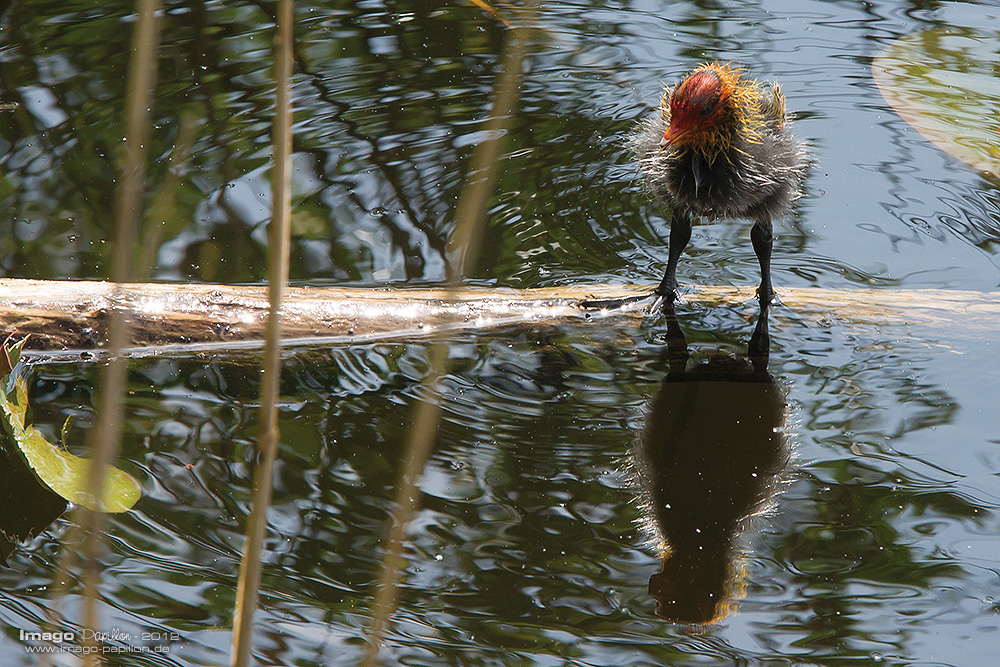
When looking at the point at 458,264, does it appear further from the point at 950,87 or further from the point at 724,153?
the point at 950,87

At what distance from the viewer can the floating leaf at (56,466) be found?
1.93 metres

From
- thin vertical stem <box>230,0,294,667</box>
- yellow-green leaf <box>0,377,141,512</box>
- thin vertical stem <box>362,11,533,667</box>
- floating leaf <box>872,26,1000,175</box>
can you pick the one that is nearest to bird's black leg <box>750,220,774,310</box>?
floating leaf <box>872,26,1000,175</box>

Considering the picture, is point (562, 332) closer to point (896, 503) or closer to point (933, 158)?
point (896, 503)

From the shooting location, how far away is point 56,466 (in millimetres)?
1985

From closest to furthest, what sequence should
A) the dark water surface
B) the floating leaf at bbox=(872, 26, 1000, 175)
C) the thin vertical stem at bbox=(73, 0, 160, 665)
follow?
the thin vertical stem at bbox=(73, 0, 160, 665) < the dark water surface < the floating leaf at bbox=(872, 26, 1000, 175)

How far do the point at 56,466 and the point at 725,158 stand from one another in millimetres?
1926

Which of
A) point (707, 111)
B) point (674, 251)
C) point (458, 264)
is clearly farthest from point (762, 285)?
point (458, 264)

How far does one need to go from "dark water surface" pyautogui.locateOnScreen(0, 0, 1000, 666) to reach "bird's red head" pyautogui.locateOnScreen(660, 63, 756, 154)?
1.72 feet

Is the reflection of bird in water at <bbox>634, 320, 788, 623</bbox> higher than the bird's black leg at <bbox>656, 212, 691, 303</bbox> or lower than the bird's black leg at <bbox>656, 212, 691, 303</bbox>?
lower

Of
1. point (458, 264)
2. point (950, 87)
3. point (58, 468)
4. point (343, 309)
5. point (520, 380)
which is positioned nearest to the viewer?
point (458, 264)

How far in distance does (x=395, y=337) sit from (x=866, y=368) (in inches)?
53.8

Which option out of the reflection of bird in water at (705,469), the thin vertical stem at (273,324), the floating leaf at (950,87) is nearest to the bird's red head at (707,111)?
the reflection of bird in water at (705,469)

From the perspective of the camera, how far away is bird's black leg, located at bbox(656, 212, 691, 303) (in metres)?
2.69

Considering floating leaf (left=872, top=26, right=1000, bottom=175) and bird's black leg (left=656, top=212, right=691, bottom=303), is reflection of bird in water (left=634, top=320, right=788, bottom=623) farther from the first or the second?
floating leaf (left=872, top=26, right=1000, bottom=175)
